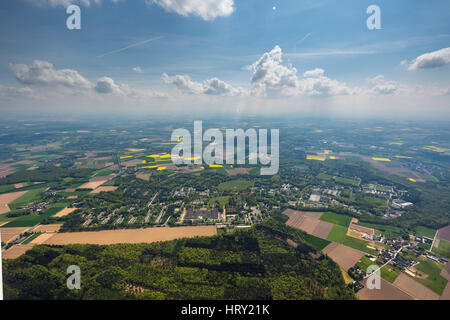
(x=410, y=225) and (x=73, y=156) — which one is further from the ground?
(x=73, y=156)

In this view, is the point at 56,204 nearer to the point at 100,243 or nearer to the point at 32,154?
the point at 100,243

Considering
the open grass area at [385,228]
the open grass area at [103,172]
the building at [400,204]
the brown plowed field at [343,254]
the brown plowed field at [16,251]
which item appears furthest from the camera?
the open grass area at [103,172]

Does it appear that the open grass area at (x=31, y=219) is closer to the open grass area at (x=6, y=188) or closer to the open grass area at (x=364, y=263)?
the open grass area at (x=6, y=188)

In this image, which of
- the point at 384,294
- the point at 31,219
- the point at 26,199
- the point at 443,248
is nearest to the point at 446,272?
the point at 443,248

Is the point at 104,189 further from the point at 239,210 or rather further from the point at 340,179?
the point at 340,179

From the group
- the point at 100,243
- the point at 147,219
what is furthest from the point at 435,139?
the point at 100,243

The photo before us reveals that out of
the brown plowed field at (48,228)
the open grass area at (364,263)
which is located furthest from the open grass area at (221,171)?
the brown plowed field at (48,228)
